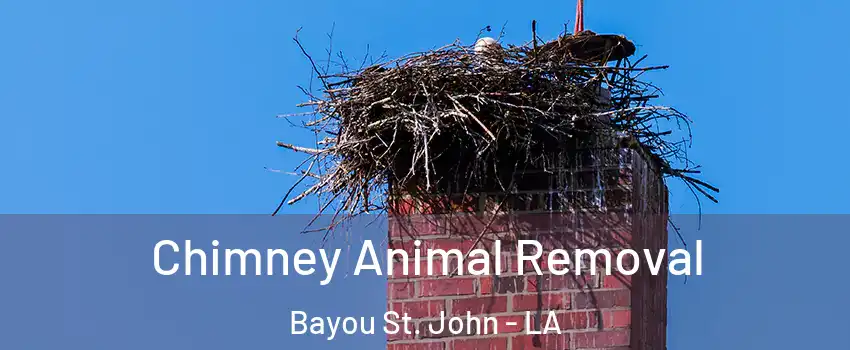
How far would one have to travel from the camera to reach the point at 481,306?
14.6 ft

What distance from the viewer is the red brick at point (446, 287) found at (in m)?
4.48

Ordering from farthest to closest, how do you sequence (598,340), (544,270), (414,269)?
(414,269), (544,270), (598,340)

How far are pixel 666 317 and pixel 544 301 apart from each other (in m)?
1.03

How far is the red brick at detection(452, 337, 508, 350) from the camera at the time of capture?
4.35m

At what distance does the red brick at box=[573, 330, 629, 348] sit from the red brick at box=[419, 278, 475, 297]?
0.41m

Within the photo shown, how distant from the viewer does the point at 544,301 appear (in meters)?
4.40

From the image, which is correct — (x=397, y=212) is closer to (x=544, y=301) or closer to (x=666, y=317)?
(x=544, y=301)

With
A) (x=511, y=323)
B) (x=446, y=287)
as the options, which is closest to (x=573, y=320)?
(x=511, y=323)

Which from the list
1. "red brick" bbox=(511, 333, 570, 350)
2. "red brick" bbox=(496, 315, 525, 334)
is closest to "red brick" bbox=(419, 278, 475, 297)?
"red brick" bbox=(496, 315, 525, 334)

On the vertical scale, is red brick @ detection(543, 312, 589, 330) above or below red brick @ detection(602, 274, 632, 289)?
below

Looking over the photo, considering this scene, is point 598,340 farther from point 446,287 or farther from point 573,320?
point 446,287

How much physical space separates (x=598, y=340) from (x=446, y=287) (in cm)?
57

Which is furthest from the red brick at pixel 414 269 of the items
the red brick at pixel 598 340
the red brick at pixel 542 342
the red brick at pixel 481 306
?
the red brick at pixel 598 340

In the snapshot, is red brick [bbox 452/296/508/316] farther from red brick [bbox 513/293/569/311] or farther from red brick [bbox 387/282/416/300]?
red brick [bbox 387/282/416/300]
